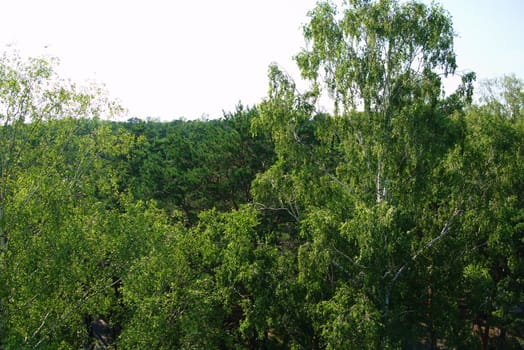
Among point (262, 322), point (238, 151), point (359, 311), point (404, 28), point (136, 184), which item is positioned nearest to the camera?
point (359, 311)

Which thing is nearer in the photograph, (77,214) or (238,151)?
(77,214)

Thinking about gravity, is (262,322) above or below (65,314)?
below

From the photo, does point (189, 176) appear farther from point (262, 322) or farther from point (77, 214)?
point (262, 322)

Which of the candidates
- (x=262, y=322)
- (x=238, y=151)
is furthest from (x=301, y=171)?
(x=238, y=151)

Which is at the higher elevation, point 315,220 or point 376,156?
point 376,156

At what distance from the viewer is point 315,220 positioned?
1313cm

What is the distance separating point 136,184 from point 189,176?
493 centimetres

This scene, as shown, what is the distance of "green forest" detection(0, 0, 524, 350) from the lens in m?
12.3

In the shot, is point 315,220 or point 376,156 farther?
point 376,156

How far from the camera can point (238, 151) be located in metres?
25.9

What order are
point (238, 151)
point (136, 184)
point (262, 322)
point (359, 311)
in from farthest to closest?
point (136, 184) → point (238, 151) → point (262, 322) → point (359, 311)

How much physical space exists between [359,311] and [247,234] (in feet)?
14.3

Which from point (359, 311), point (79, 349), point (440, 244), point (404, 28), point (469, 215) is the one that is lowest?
point (79, 349)

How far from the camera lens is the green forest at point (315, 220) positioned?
40.2ft
